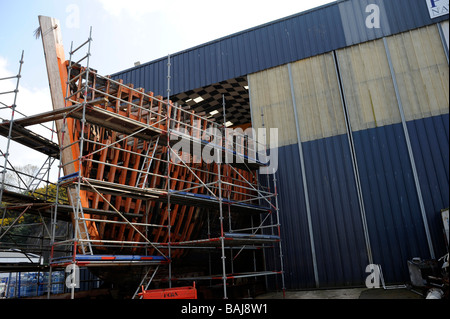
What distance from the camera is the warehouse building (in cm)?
914

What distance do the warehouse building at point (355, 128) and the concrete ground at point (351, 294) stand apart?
0.50m

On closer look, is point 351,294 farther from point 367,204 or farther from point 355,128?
point 355,128

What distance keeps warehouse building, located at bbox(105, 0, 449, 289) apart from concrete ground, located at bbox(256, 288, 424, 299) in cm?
50

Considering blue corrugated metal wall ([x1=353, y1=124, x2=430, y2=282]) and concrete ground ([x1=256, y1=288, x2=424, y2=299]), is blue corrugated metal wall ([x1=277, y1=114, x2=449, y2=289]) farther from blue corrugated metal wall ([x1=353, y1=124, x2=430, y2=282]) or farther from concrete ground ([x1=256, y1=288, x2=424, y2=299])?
concrete ground ([x1=256, y1=288, x2=424, y2=299])

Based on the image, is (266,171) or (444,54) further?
(266,171)

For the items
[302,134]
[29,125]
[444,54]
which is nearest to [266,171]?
[302,134]

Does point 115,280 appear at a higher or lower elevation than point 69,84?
lower

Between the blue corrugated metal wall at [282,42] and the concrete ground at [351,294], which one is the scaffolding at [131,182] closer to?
the concrete ground at [351,294]

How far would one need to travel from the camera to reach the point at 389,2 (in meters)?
10.6

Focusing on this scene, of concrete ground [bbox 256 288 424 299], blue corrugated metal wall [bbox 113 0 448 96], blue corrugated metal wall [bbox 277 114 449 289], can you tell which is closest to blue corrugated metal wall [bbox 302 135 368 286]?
blue corrugated metal wall [bbox 277 114 449 289]

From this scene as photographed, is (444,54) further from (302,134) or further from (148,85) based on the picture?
(148,85)

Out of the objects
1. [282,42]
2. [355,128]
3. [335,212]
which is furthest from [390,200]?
[282,42]

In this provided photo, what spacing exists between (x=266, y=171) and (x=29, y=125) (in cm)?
700
